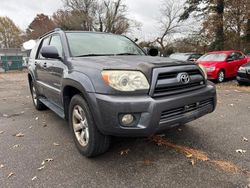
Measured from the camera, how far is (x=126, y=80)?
9.02ft

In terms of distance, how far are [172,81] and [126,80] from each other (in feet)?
1.83

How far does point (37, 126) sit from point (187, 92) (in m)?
3.08

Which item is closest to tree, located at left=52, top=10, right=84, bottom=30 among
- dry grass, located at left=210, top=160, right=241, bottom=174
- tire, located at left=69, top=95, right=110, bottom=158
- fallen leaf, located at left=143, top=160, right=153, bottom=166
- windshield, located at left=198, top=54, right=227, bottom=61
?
windshield, located at left=198, top=54, right=227, bottom=61

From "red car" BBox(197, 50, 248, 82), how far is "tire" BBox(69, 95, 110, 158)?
8.74 meters

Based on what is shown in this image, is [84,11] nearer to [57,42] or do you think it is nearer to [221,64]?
[221,64]

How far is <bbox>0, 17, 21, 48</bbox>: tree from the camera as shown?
177 feet

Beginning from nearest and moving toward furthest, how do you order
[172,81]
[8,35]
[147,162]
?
[172,81], [147,162], [8,35]

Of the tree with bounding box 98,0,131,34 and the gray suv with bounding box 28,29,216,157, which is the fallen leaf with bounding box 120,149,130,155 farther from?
the tree with bounding box 98,0,131,34

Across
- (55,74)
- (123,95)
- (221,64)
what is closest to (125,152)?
(123,95)

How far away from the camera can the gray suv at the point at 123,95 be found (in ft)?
8.82

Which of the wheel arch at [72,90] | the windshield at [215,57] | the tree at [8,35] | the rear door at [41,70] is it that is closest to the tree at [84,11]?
the tree at [8,35]

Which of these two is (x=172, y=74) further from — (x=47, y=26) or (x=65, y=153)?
(x=47, y=26)

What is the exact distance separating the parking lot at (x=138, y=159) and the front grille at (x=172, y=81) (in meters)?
0.91

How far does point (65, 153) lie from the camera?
3498 millimetres
